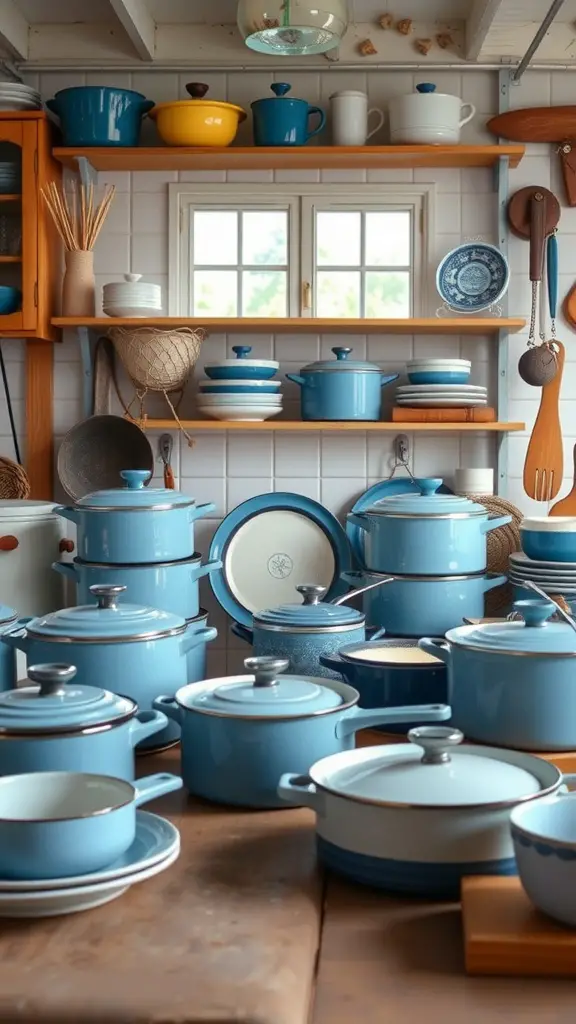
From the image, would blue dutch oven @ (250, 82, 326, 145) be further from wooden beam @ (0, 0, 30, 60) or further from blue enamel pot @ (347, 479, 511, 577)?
blue enamel pot @ (347, 479, 511, 577)

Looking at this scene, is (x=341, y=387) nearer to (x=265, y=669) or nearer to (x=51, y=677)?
(x=265, y=669)

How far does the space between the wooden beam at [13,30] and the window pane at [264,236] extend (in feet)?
2.64

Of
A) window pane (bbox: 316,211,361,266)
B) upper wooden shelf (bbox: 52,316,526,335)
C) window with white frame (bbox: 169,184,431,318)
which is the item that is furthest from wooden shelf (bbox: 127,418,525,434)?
window pane (bbox: 316,211,361,266)

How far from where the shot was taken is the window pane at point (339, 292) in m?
3.39

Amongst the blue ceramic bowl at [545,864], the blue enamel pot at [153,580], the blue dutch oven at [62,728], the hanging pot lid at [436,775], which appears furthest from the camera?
the blue enamel pot at [153,580]

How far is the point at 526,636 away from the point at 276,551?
1856mm

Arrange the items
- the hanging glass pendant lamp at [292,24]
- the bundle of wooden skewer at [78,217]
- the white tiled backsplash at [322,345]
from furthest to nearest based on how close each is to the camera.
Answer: the white tiled backsplash at [322,345]
the bundle of wooden skewer at [78,217]
the hanging glass pendant lamp at [292,24]

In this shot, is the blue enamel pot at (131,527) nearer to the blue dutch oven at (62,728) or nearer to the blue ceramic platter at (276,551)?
the blue dutch oven at (62,728)

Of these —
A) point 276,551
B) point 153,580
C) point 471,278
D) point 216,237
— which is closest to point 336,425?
point 276,551

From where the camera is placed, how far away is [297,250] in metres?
3.38

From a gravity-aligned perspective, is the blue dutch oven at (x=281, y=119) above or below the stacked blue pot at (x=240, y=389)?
above

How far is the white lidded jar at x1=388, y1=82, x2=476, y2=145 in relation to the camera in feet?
10.2

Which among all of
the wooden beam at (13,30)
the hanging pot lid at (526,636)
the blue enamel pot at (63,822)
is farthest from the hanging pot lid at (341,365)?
the blue enamel pot at (63,822)

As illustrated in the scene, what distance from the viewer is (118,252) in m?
3.40
